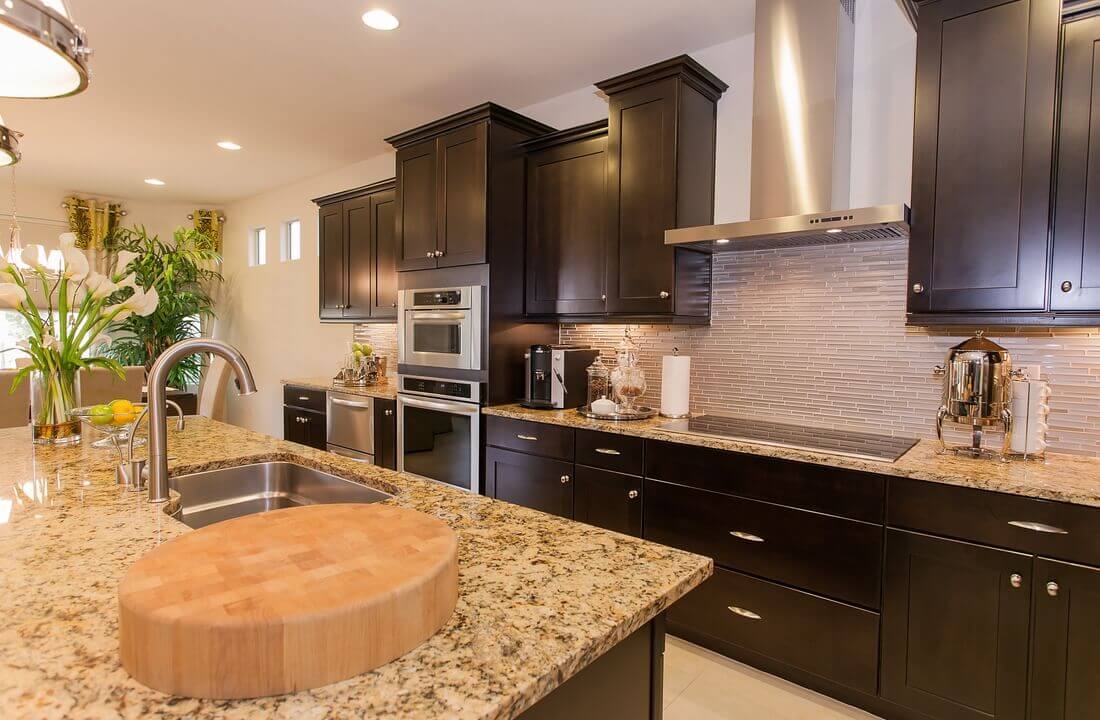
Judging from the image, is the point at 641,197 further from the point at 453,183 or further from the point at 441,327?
the point at 441,327

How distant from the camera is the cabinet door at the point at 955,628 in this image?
177 cm

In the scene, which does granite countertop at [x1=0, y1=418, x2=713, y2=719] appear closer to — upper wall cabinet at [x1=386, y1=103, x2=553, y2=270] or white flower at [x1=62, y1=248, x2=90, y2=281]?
white flower at [x1=62, y1=248, x2=90, y2=281]

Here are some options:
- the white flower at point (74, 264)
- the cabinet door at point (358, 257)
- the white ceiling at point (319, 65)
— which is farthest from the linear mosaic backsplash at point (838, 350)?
the white flower at point (74, 264)

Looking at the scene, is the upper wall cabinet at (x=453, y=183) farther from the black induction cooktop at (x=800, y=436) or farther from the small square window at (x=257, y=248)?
the small square window at (x=257, y=248)

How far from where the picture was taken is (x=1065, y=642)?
170 cm

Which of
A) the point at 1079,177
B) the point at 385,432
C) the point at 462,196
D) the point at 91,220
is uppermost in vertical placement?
the point at 91,220

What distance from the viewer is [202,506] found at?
169 cm

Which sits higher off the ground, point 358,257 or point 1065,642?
point 358,257

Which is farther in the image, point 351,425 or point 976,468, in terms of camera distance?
point 351,425

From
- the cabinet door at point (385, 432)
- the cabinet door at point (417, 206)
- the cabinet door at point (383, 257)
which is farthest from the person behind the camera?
the cabinet door at point (383, 257)

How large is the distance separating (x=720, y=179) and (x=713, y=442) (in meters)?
1.42

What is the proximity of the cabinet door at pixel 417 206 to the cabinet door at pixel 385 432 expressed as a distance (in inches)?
35.1

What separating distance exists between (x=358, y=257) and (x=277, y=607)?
417 centimetres

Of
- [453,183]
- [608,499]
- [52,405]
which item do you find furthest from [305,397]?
[608,499]
